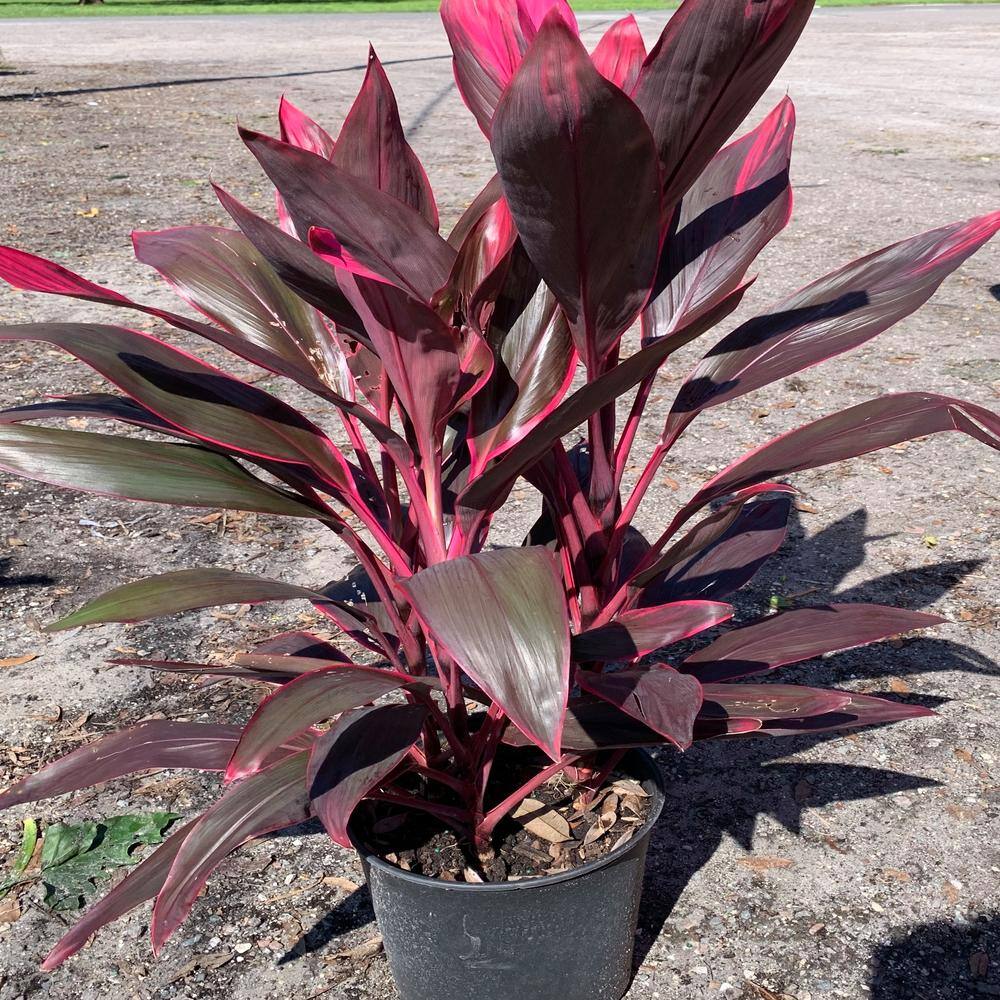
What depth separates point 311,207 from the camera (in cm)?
112

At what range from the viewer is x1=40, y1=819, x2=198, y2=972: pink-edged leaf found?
142 cm

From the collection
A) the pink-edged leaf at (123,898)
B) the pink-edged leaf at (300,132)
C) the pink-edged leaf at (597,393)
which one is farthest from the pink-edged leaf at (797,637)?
the pink-edged leaf at (300,132)

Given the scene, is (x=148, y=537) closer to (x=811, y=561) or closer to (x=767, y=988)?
(x=811, y=561)

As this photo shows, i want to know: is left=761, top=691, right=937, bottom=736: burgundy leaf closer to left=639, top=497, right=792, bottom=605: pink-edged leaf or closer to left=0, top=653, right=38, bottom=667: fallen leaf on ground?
left=639, top=497, right=792, bottom=605: pink-edged leaf

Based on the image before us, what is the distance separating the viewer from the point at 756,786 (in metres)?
2.33

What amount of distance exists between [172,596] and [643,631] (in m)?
0.58

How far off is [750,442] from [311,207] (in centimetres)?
305

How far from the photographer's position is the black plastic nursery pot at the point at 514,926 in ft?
4.93

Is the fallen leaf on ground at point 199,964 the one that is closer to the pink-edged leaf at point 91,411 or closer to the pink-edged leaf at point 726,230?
the pink-edged leaf at point 91,411

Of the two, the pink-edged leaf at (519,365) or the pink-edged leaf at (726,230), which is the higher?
the pink-edged leaf at (726,230)

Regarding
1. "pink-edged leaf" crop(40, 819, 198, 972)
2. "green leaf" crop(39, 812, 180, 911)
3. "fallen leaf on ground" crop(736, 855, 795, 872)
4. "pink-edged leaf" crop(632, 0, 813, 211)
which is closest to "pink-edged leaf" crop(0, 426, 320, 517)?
"pink-edged leaf" crop(40, 819, 198, 972)

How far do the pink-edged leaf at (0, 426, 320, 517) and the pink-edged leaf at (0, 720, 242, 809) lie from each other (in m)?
0.38

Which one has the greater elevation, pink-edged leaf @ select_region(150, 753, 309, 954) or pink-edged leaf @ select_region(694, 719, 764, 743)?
A: pink-edged leaf @ select_region(694, 719, 764, 743)

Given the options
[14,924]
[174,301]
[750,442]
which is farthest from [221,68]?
[14,924]
